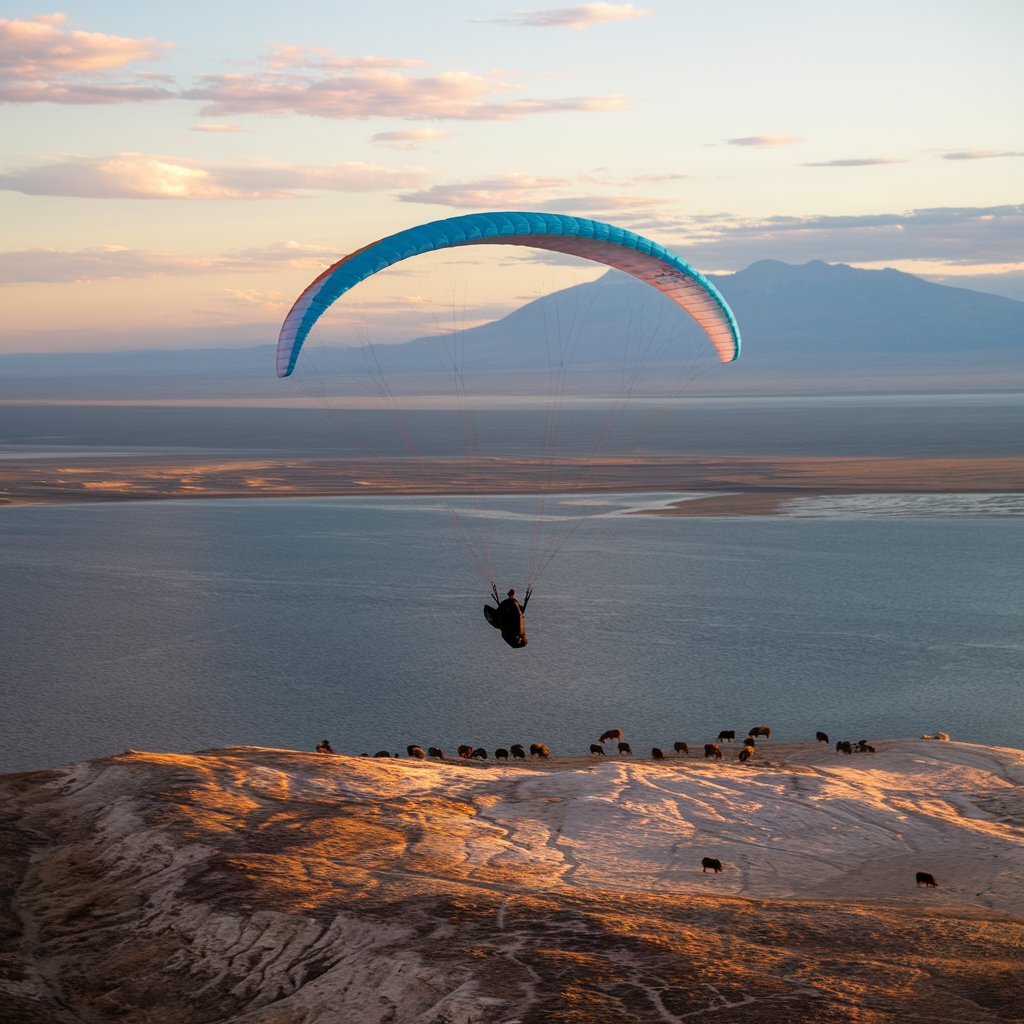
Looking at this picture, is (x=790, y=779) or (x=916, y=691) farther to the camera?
(x=916, y=691)

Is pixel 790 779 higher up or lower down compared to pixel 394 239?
lower down

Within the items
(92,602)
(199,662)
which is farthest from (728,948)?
(92,602)

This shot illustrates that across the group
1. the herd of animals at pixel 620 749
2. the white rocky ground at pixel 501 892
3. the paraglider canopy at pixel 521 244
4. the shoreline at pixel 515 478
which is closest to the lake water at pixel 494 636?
the herd of animals at pixel 620 749

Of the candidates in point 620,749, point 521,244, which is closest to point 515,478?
point 620,749

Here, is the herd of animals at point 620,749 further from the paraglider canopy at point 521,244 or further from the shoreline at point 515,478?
the shoreline at point 515,478

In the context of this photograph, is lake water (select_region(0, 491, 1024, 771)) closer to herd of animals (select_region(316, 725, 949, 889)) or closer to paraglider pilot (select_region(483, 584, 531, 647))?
A: herd of animals (select_region(316, 725, 949, 889))

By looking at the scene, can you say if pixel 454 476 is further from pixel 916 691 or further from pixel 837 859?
pixel 837 859

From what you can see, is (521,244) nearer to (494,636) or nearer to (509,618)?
(509,618)
